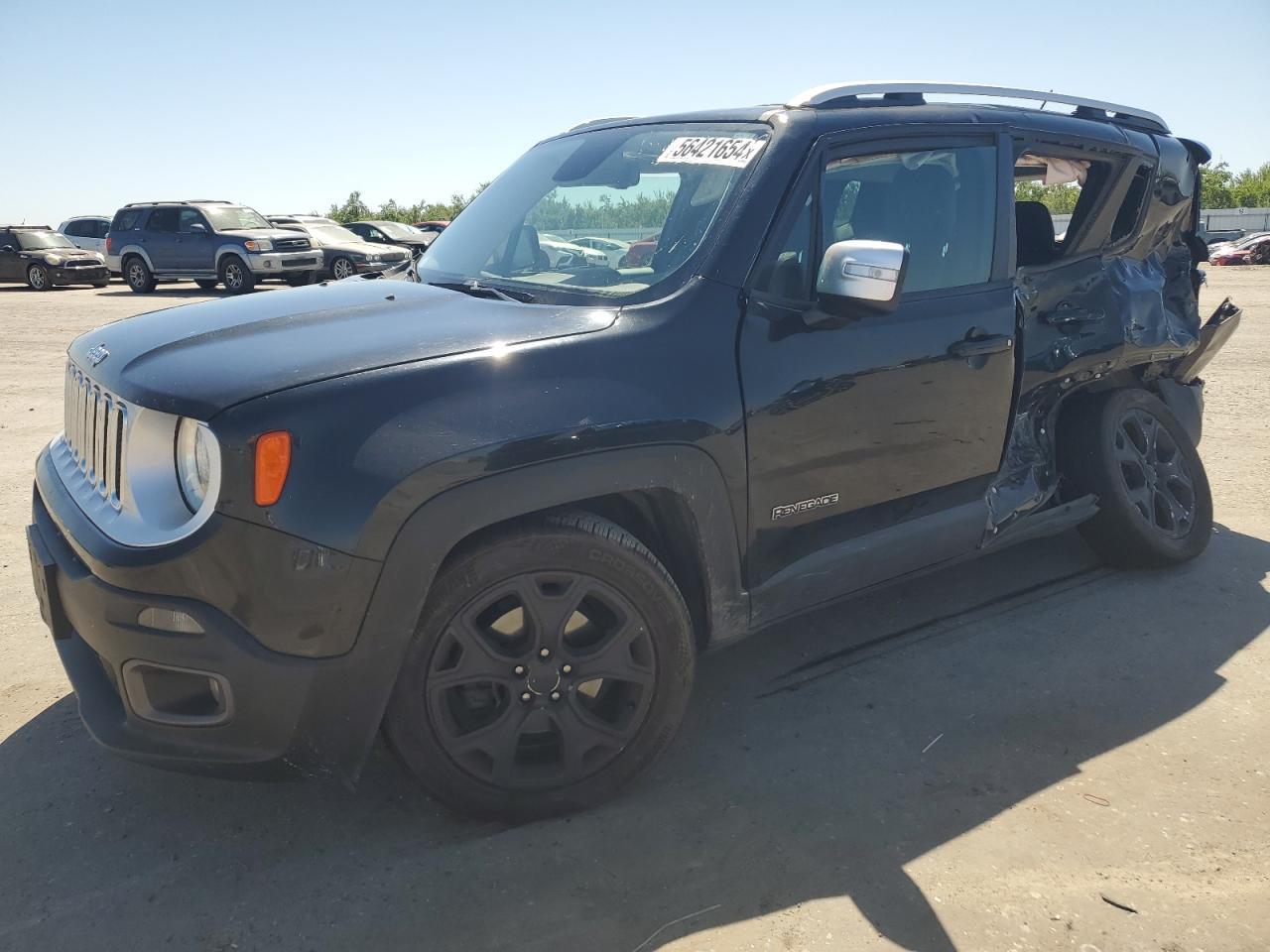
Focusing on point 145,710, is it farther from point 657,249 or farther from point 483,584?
point 657,249

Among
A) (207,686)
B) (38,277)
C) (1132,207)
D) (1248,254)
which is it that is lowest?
(1248,254)

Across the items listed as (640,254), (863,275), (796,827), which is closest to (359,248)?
(640,254)

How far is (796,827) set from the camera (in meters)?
2.76

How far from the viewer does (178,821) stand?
2783 mm

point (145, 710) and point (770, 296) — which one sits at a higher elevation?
point (770, 296)

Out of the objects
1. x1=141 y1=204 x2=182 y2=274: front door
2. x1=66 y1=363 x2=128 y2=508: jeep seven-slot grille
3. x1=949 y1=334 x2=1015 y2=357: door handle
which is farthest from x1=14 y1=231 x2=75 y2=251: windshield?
x1=949 y1=334 x2=1015 y2=357: door handle

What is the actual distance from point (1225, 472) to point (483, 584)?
524cm

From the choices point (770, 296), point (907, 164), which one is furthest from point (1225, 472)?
point (770, 296)

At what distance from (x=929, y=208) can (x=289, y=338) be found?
7.10 ft

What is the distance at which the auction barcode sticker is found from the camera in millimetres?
3191

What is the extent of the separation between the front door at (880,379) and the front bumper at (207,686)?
48.1 inches

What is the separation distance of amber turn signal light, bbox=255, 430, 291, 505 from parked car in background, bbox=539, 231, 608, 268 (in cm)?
134

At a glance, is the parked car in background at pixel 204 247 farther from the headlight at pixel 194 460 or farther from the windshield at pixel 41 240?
the headlight at pixel 194 460

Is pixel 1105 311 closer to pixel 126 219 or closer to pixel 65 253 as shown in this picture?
pixel 126 219
